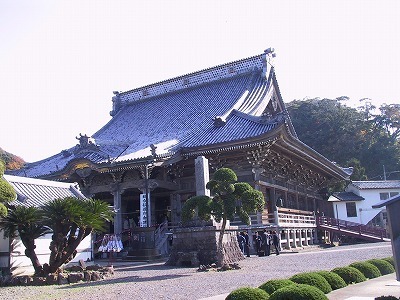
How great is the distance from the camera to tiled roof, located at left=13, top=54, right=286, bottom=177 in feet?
77.5

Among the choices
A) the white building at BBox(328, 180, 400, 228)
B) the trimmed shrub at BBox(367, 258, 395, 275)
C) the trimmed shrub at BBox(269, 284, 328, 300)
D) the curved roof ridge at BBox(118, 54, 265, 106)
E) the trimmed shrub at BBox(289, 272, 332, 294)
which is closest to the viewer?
the trimmed shrub at BBox(269, 284, 328, 300)

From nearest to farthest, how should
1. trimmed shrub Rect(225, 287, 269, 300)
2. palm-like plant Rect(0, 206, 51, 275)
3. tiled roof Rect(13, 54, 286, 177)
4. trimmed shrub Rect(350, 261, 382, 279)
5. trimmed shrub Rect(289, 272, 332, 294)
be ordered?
trimmed shrub Rect(225, 287, 269, 300), trimmed shrub Rect(289, 272, 332, 294), trimmed shrub Rect(350, 261, 382, 279), palm-like plant Rect(0, 206, 51, 275), tiled roof Rect(13, 54, 286, 177)

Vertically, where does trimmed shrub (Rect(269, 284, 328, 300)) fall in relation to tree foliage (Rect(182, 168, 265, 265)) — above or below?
Answer: below

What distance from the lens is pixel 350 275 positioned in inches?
351

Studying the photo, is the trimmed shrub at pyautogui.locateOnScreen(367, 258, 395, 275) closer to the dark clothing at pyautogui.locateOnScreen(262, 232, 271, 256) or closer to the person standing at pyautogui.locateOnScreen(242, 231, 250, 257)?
the dark clothing at pyautogui.locateOnScreen(262, 232, 271, 256)

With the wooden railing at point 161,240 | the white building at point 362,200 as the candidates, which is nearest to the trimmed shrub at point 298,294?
the wooden railing at point 161,240

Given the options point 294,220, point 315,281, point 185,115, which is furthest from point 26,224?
point 185,115

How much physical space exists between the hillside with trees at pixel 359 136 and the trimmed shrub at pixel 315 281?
51196 mm

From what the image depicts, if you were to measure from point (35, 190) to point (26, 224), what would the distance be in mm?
3685

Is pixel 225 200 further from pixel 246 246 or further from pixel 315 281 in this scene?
pixel 315 281

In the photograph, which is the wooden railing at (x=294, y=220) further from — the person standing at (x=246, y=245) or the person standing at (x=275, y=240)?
the person standing at (x=246, y=245)

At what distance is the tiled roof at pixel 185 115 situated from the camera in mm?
23625

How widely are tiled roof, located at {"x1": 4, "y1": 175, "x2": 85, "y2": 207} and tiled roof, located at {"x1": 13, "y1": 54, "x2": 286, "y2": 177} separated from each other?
500 cm

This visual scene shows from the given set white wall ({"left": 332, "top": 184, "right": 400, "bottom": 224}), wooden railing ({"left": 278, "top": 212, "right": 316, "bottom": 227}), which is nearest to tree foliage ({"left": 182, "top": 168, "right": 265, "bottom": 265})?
wooden railing ({"left": 278, "top": 212, "right": 316, "bottom": 227})
